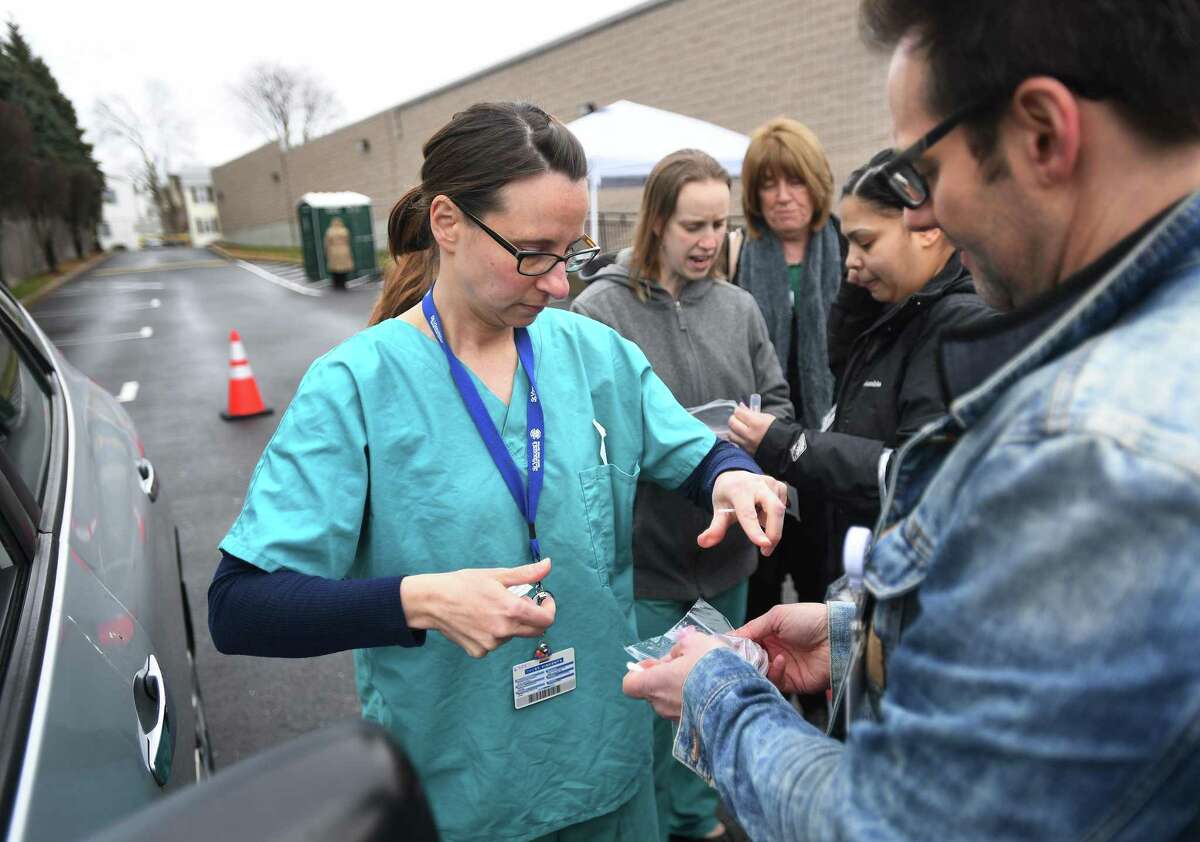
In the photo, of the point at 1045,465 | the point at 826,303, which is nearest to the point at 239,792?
the point at 1045,465

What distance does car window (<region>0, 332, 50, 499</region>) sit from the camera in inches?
75.1

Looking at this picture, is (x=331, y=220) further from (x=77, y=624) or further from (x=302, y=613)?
(x=302, y=613)

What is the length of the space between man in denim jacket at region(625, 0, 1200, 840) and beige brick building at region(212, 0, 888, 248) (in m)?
6.54

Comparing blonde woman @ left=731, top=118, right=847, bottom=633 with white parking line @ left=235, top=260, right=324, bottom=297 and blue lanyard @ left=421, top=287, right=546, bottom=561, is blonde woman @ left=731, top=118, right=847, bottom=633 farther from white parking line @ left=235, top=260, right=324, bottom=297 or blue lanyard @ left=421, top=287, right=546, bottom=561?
white parking line @ left=235, top=260, right=324, bottom=297

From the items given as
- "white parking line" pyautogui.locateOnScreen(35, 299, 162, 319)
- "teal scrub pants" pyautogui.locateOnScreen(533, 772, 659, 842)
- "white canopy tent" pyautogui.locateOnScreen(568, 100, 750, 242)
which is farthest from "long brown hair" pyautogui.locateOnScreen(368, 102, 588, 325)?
"white parking line" pyautogui.locateOnScreen(35, 299, 162, 319)

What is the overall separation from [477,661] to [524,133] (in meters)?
1.06

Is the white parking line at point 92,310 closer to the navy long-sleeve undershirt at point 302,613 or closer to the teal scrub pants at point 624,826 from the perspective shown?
the navy long-sleeve undershirt at point 302,613

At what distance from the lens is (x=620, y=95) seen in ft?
71.9

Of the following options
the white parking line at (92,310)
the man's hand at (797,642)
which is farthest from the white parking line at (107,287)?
the man's hand at (797,642)

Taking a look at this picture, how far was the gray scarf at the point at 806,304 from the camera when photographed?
11.7 ft

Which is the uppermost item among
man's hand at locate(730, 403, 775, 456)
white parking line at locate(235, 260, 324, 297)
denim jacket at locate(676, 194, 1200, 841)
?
denim jacket at locate(676, 194, 1200, 841)

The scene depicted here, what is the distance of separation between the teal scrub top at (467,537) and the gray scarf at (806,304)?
1994mm

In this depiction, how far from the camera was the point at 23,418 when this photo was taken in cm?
218

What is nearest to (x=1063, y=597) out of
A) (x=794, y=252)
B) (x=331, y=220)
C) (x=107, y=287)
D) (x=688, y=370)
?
(x=688, y=370)
